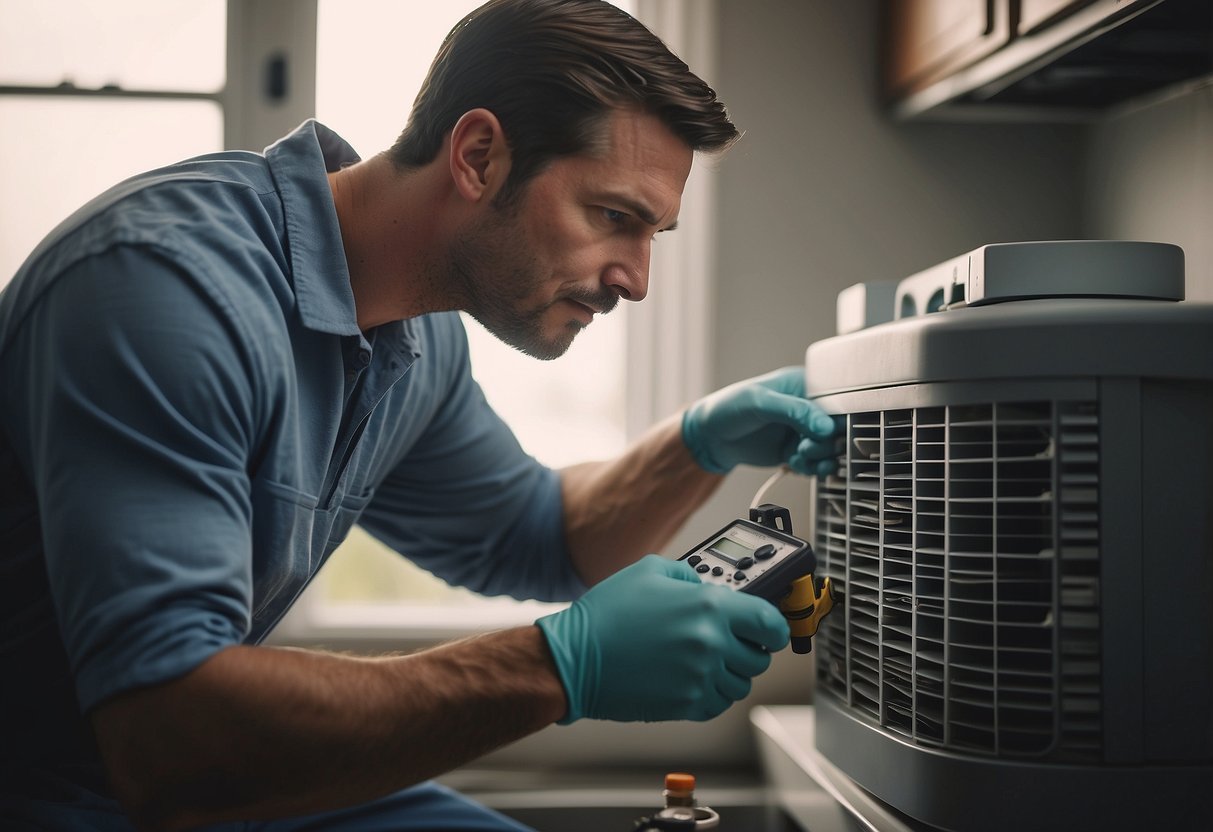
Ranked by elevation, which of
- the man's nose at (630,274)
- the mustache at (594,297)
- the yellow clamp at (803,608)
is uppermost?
the man's nose at (630,274)

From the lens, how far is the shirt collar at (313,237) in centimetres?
84

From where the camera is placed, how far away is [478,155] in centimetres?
90

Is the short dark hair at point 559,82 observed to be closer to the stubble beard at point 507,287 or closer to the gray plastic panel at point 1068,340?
the stubble beard at point 507,287

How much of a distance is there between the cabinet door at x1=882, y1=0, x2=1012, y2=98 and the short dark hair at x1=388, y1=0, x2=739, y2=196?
373mm

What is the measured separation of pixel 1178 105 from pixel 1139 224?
159mm

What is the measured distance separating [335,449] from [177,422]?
11.2 inches

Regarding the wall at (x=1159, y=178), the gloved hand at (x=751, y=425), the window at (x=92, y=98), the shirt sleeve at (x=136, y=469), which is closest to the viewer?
the shirt sleeve at (x=136, y=469)

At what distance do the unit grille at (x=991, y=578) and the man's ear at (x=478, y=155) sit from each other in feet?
1.38

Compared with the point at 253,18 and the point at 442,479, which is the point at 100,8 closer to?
the point at 253,18

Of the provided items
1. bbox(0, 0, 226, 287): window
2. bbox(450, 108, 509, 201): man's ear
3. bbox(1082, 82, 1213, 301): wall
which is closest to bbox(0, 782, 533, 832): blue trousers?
bbox(450, 108, 509, 201): man's ear

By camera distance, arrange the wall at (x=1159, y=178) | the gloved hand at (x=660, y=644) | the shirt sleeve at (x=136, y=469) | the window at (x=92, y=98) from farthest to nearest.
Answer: the window at (x=92, y=98) → the wall at (x=1159, y=178) → the gloved hand at (x=660, y=644) → the shirt sleeve at (x=136, y=469)

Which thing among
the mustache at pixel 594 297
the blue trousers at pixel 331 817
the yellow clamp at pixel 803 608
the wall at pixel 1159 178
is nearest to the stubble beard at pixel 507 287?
the mustache at pixel 594 297

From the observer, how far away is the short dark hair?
870 mm

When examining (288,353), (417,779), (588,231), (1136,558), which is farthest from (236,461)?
(1136,558)
